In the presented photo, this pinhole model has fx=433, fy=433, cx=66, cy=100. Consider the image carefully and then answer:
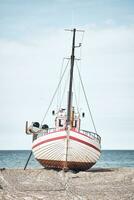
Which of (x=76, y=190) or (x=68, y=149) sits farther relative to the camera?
(x=68, y=149)

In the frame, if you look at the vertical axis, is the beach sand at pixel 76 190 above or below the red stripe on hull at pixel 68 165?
above

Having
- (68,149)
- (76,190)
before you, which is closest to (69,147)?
(68,149)

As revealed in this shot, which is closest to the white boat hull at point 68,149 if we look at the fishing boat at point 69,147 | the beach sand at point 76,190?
the fishing boat at point 69,147

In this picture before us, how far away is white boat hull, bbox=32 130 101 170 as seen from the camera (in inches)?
1259

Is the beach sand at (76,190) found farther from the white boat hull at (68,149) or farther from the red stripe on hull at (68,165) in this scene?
the red stripe on hull at (68,165)

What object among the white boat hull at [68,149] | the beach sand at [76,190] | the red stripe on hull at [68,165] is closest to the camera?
the beach sand at [76,190]

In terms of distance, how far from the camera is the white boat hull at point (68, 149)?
32.0 metres

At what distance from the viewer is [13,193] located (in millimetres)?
19094

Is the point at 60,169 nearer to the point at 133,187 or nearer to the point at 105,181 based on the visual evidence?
the point at 105,181

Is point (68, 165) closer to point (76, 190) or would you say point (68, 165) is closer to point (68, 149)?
point (68, 149)

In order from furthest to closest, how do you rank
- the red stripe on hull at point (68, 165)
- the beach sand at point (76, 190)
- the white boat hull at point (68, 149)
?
1. the red stripe on hull at point (68, 165)
2. the white boat hull at point (68, 149)
3. the beach sand at point (76, 190)

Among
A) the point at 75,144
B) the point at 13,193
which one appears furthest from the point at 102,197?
the point at 75,144

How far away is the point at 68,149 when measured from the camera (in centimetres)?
3198

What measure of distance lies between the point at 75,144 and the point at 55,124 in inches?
230
